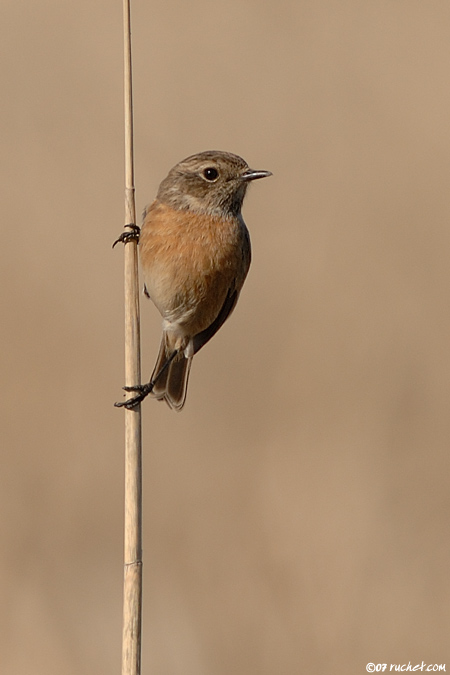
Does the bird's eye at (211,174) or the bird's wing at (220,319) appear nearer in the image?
the bird's eye at (211,174)

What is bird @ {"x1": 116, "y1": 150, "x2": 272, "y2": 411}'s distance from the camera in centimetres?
399

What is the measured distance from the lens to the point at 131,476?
2.89 m

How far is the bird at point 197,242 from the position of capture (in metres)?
3.99

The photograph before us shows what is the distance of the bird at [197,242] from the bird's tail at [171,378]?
184 millimetres

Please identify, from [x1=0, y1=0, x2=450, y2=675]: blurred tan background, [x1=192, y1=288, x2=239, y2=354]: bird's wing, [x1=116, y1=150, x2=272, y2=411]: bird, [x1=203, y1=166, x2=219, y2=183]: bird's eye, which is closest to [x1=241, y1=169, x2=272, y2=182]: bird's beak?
[x1=116, y1=150, x2=272, y2=411]: bird

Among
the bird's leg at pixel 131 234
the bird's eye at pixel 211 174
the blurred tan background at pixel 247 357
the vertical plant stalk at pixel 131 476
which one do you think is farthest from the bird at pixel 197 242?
the blurred tan background at pixel 247 357

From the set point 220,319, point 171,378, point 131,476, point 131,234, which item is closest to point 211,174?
point 131,234

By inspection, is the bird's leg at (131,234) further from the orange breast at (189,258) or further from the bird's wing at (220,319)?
the bird's wing at (220,319)

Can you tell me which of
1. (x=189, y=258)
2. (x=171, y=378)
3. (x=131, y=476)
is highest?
(x=189, y=258)

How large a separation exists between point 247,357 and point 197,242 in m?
2.10

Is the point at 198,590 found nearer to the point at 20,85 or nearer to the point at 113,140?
the point at 113,140

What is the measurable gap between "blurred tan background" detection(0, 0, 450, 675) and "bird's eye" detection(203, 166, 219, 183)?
6.11 feet

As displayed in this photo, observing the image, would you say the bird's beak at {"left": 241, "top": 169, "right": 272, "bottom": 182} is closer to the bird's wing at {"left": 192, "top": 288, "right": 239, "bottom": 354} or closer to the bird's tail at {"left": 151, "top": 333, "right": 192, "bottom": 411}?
the bird's wing at {"left": 192, "top": 288, "right": 239, "bottom": 354}

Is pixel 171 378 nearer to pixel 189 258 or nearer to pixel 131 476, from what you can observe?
pixel 189 258
